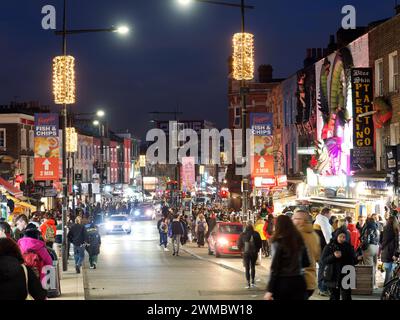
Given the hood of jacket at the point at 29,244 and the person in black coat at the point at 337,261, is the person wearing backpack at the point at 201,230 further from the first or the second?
the hood of jacket at the point at 29,244

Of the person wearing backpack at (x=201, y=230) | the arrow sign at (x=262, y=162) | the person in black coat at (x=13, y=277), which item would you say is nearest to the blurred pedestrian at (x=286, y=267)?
the person in black coat at (x=13, y=277)

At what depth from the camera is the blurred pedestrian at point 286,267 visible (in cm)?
1118

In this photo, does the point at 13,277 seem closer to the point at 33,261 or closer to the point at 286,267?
the point at 286,267

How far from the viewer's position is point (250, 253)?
76.6 feet

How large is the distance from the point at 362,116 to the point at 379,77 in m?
1.67

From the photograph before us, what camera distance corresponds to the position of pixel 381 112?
31.8m

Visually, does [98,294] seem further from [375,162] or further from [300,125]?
[300,125]

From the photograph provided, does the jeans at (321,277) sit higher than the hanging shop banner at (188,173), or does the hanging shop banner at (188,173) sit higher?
the hanging shop banner at (188,173)

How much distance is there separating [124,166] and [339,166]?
337 ft

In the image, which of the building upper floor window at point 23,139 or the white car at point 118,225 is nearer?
the white car at point 118,225

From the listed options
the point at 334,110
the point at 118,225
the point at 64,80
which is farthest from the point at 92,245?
the point at 118,225

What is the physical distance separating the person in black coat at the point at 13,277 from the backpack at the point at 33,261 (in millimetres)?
4778

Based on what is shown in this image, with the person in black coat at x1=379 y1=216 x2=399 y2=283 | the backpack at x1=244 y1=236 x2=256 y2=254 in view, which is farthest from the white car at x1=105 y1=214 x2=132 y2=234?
the person in black coat at x1=379 y1=216 x2=399 y2=283
